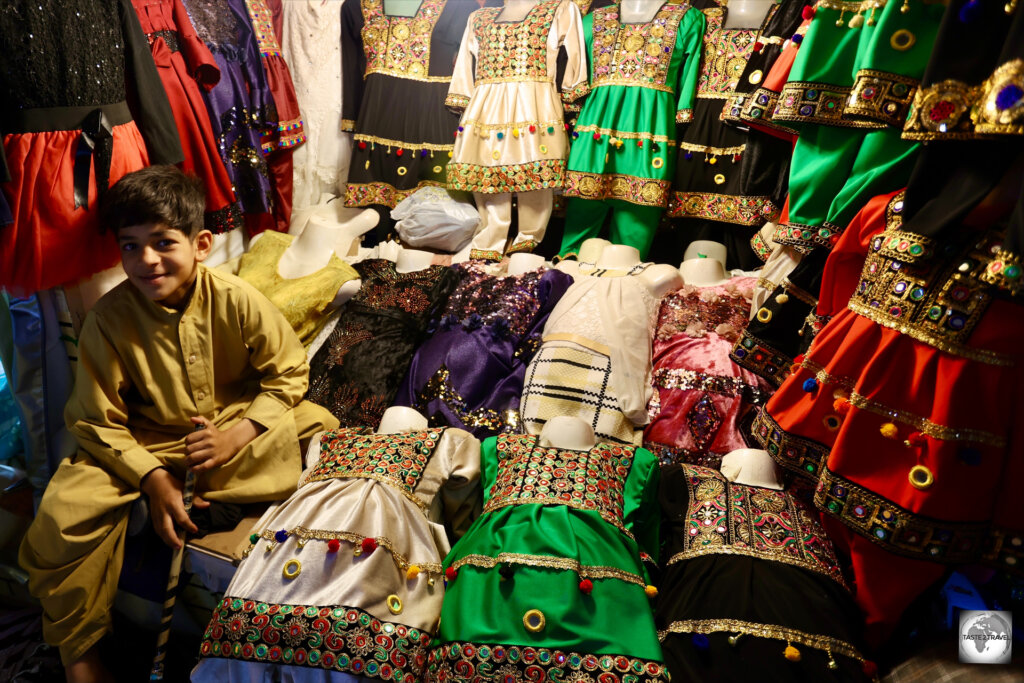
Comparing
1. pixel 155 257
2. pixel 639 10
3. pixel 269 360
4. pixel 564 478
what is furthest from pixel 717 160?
pixel 155 257

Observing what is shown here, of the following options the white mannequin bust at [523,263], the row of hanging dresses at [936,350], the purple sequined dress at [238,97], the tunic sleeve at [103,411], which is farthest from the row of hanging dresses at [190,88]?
the row of hanging dresses at [936,350]

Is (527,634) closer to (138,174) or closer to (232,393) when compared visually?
(232,393)

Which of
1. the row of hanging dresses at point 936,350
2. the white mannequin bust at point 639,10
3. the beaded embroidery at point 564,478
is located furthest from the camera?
the white mannequin bust at point 639,10

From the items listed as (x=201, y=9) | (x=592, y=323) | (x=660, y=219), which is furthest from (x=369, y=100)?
(x=592, y=323)

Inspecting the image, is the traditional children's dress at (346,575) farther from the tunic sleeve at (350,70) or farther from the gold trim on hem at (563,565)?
the tunic sleeve at (350,70)

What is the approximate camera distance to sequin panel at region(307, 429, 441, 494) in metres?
1.93

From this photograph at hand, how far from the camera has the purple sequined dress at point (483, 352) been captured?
8.04 ft

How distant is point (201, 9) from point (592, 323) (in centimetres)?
229

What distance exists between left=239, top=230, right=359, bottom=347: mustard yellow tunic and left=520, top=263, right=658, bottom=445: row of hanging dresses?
0.92 metres

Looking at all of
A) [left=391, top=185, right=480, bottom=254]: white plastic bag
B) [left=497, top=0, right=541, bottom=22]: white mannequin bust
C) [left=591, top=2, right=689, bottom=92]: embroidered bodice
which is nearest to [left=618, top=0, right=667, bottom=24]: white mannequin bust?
[left=591, top=2, right=689, bottom=92]: embroidered bodice

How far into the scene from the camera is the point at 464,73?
339 centimetres

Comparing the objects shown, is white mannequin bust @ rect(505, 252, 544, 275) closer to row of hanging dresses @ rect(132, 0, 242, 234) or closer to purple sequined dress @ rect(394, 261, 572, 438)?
purple sequined dress @ rect(394, 261, 572, 438)

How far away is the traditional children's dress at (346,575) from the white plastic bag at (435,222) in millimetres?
1492

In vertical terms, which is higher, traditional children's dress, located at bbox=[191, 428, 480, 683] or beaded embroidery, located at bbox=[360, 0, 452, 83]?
beaded embroidery, located at bbox=[360, 0, 452, 83]
